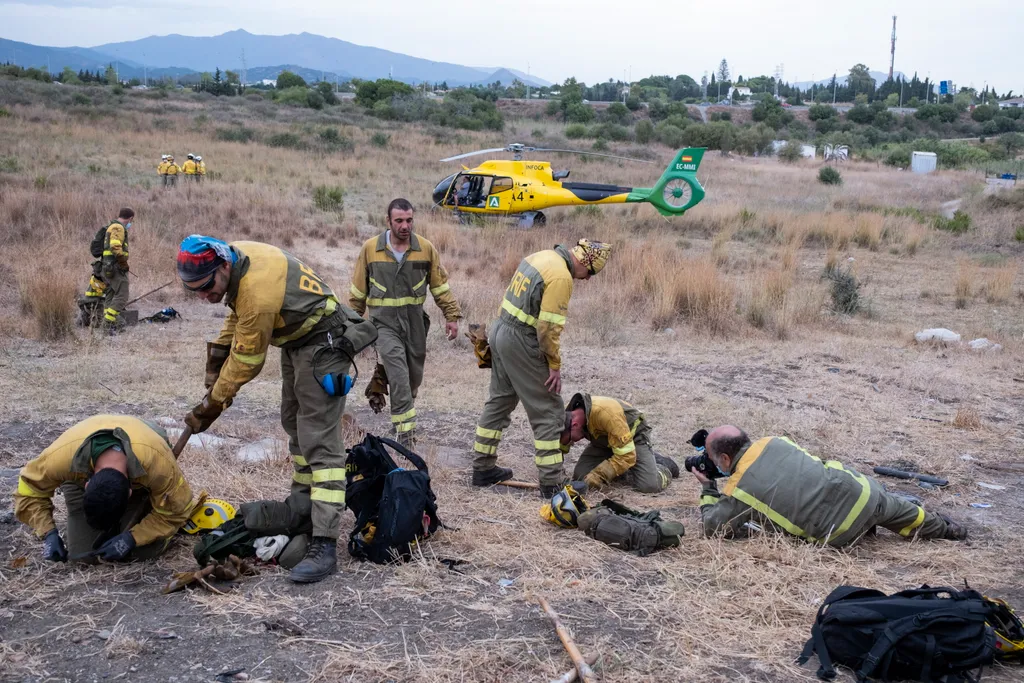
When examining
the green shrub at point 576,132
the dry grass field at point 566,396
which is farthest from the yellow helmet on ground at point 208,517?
the green shrub at point 576,132

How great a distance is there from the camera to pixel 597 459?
6.34 m

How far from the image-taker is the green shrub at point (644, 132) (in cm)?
4662

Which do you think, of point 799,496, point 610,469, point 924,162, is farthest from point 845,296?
point 924,162

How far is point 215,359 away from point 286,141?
30.5 m

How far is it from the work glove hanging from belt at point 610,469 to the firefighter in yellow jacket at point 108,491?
2.71 meters

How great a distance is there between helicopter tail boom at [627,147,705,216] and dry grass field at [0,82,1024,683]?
67 cm

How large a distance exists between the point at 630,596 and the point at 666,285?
7.87 m

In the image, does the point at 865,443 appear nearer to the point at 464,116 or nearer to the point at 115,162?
the point at 115,162

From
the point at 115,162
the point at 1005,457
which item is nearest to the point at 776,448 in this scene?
the point at 1005,457

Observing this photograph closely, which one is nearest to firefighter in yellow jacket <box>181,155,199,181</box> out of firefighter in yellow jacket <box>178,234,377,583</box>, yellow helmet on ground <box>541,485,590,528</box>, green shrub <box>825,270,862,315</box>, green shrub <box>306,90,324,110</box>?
green shrub <box>825,270,862,315</box>

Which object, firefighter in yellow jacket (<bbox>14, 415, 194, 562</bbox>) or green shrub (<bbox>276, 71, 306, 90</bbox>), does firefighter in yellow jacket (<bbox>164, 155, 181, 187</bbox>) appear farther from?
green shrub (<bbox>276, 71, 306, 90</bbox>)

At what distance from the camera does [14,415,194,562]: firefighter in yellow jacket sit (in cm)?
407

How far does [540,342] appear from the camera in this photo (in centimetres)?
565

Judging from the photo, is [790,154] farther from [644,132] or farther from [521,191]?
[521,191]
